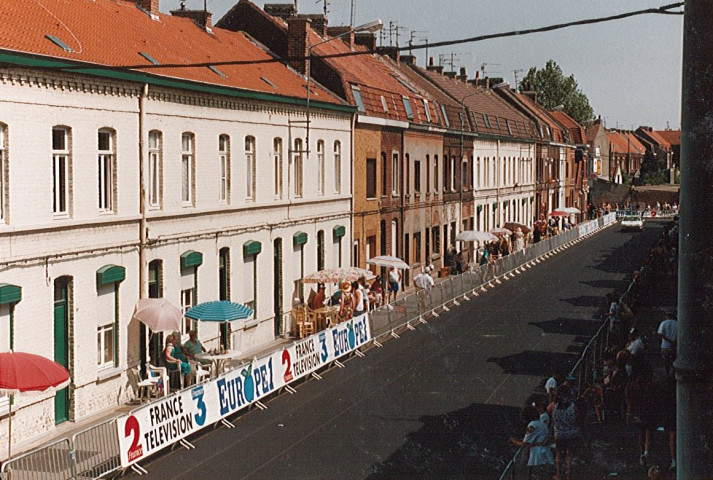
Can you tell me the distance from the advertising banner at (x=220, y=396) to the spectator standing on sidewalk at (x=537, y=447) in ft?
20.1

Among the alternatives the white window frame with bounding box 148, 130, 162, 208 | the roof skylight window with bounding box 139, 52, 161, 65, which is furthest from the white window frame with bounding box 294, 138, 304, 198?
the white window frame with bounding box 148, 130, 162, 208

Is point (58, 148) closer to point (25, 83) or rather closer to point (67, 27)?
point (25, 83)

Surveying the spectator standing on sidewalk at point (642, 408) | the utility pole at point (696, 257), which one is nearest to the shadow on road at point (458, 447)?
the spectator standing on sidewalk at point (642, 408)

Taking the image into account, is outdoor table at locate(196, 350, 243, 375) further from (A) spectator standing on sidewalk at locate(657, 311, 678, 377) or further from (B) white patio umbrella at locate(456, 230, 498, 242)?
(B) white patio umbrella at locate(456, 230, 498, 242)

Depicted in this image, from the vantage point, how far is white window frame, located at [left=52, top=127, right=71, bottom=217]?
67.3 feet

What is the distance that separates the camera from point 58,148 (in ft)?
68.1

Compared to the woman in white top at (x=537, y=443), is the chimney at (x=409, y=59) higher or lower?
higher

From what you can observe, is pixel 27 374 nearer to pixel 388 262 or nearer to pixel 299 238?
pixel 299 238

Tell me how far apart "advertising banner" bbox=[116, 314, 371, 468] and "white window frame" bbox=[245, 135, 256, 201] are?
5531 millimetres

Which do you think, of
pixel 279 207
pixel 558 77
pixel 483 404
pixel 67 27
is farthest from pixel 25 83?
pixel 558 77

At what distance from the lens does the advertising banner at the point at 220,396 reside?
16.5 metres

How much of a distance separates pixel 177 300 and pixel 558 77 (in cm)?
11831

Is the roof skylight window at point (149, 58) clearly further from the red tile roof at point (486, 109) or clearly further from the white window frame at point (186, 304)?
the red tile roof at point (486, 109)

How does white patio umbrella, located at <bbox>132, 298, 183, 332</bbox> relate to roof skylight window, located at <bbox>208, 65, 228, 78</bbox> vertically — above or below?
below
